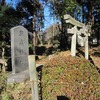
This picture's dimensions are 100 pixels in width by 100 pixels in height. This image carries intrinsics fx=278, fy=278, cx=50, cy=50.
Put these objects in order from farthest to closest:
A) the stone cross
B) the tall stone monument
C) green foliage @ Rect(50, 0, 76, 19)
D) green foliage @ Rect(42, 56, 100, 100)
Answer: green foliage @ Rect(50, 0, 76, 19), the stone cross, the tall stone monument, green foliage @ Rect(42, 56, 100, 100)

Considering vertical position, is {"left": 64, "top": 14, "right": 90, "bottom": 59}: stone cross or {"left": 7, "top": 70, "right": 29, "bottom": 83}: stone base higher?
{"left": 64, "top": 14, "right": 90, "bottom": 59}: stone cross

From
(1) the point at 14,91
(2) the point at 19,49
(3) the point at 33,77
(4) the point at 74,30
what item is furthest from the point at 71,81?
(4) the point at 74,30

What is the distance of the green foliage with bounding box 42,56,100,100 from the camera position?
19.0 ft

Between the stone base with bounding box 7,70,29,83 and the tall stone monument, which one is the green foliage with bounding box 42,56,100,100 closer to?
the stone base with bounding box 7,70,29,83

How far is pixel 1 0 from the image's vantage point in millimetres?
20125

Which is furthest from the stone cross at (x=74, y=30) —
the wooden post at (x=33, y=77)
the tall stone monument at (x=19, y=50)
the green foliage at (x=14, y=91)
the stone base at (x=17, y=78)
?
the wooden post at (x=33, y=77)

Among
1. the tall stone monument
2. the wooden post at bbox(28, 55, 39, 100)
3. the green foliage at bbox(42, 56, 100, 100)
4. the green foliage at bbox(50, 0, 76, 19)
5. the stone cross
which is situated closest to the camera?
the wooden post at bbox(28, 55, 39, 100)

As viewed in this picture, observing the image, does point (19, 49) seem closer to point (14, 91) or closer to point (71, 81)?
point (14, 91)

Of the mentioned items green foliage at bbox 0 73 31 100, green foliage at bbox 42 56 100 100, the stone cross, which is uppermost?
the stone cross

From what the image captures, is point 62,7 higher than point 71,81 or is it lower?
higher

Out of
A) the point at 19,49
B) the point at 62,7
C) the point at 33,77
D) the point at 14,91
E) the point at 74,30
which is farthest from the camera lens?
the point at 62,7

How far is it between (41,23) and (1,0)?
10.3 meters

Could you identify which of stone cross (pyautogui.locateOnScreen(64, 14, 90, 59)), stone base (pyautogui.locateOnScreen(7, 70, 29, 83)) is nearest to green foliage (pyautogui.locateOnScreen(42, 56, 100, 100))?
stone base (pyautogui.locateOnScreen(7, 70, 29, 83))

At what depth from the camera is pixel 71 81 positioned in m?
5.92
